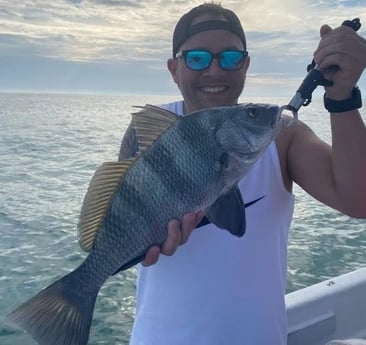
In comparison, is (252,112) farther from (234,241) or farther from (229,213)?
(234,241)

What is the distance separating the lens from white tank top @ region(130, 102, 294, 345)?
225 centimetres

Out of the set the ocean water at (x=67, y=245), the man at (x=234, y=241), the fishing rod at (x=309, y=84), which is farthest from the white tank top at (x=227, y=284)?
the ocean water at (x=67, y=245)

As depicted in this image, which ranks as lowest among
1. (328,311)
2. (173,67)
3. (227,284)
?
(328,311)

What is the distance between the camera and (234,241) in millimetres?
2262

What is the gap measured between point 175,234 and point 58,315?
Result: 573mm

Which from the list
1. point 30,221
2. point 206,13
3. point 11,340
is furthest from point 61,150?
point 206,13

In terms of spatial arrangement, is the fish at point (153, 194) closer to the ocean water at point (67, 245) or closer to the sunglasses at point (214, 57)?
the sunglasses at point (214, 57)

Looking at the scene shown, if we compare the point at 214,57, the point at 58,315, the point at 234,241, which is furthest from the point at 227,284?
the point at 214,57

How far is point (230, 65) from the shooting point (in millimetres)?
2412

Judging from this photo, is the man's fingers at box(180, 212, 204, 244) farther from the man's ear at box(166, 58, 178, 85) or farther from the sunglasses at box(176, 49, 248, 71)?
the man's ear at box(166, 58, 178, 85)

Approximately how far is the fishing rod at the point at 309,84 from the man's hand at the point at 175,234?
564mm

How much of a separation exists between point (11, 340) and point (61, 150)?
1544cm

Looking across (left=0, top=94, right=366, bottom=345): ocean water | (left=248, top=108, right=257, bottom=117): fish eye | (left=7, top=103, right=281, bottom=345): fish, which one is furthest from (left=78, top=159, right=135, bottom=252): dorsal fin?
(left=0, top=94, right=366, bottom=345): ocean water

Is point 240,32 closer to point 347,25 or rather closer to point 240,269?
point 347,25
